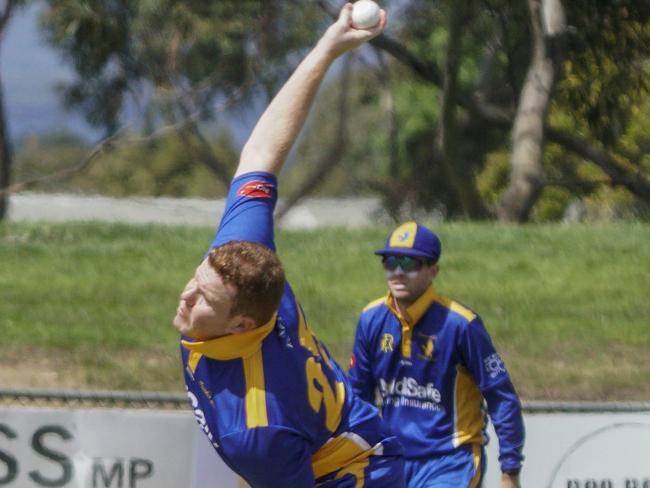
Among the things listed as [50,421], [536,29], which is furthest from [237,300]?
[536,29]

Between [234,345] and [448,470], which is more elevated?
[234,345]

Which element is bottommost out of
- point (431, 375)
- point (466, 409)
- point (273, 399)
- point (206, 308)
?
point (466, 409)

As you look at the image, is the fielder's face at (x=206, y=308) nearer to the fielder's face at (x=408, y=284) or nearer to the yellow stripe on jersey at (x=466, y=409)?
the fielder's face at (x=408, y=284)

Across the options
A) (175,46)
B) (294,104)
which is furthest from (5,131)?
(294,104)

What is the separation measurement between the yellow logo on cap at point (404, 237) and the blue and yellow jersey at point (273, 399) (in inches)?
94.6

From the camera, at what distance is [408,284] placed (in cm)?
602

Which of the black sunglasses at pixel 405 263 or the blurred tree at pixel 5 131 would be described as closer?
the black sunglasses at pixel 405 263

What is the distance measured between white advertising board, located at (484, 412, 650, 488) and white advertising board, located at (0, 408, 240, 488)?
1.61 m

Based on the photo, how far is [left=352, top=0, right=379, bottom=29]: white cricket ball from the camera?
3.74 meters

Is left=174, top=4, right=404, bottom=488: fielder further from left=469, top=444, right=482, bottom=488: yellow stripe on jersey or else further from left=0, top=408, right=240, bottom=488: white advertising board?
left=0, top=408, right=240, bottom=488: white advertising board

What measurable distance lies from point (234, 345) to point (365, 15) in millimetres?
1050

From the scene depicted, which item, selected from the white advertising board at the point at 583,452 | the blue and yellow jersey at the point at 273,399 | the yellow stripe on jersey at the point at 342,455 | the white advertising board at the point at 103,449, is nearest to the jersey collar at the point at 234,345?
the blue and yellow jersey at the point at 273,399

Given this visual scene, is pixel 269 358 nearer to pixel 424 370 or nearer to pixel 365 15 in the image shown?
pixel 365 15

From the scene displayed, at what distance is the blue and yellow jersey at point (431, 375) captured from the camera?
588 cm
